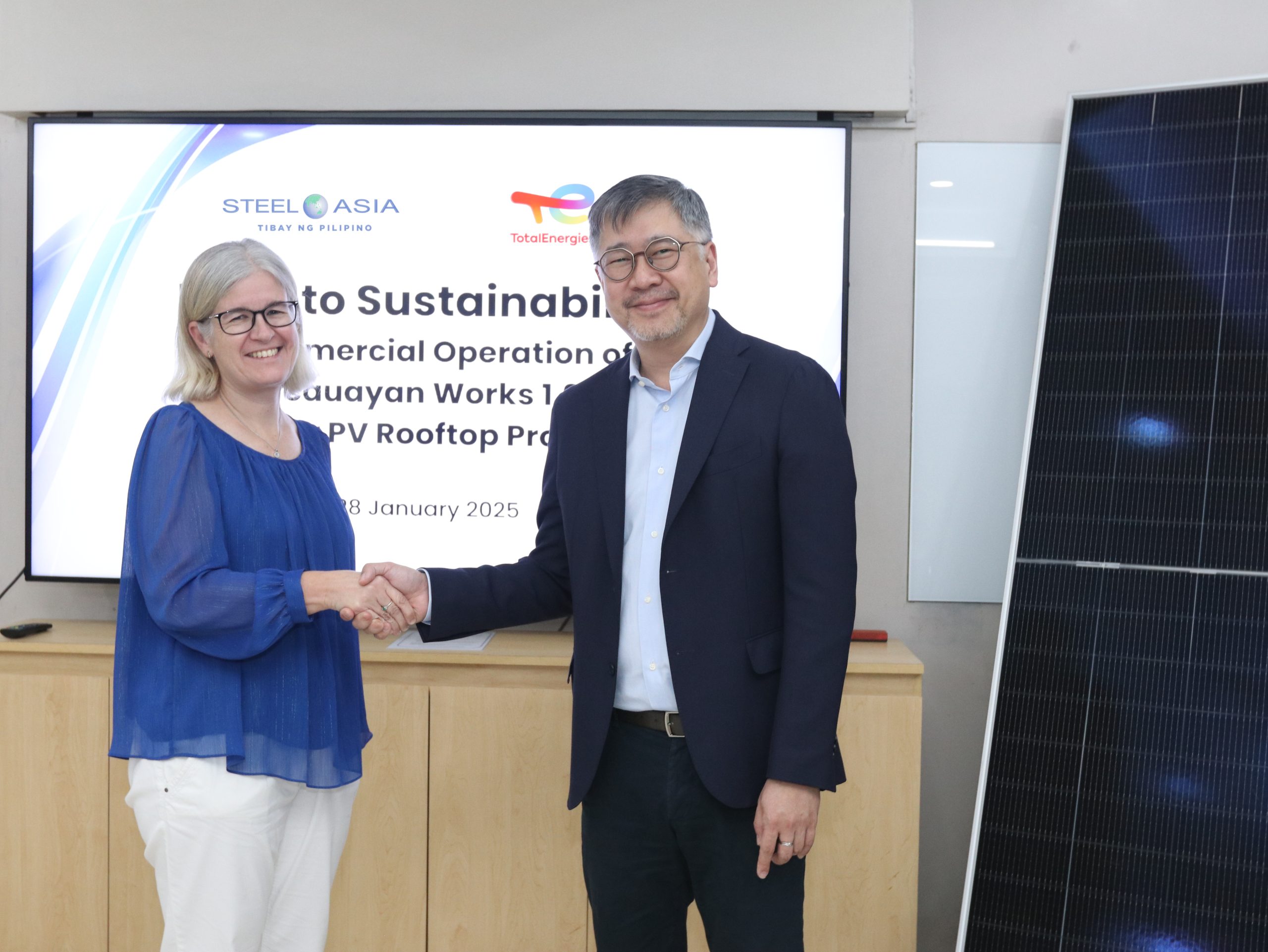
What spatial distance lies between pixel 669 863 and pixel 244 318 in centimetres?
118

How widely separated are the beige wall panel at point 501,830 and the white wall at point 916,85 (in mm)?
1064

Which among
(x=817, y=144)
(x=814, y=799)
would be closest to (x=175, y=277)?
(x=817, y=144)

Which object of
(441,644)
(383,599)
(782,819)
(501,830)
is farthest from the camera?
(441,644)

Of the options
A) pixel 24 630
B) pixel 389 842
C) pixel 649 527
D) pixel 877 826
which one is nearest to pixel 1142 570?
pixel 877 826

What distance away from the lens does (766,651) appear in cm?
159

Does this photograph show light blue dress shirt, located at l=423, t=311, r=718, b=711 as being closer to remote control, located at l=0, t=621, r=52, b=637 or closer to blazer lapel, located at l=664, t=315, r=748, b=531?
blazer lapel, located at l=664, t=315, r=748, b=531

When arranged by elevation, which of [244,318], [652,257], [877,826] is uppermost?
[652,257]

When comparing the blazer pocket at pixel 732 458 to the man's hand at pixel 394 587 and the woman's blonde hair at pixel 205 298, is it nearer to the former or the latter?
the man's hand at pixel 394 587

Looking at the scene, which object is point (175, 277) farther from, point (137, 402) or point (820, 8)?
point (820, 8)

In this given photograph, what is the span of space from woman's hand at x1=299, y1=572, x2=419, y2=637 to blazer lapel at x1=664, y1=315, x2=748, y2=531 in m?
0.53

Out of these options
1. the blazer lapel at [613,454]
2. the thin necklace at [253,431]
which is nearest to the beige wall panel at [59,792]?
the thin necklace at [253,431]

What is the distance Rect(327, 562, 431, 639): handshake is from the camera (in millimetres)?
1647

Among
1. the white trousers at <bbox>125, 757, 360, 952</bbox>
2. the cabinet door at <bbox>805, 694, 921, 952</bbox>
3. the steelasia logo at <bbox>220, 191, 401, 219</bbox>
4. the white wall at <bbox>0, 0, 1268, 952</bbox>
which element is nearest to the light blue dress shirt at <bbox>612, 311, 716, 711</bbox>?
the white trousers at <bbox>125, 757, 360, 952</bbox>

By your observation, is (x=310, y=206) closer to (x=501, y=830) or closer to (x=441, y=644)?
(x=441, y=644)
